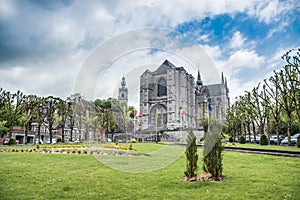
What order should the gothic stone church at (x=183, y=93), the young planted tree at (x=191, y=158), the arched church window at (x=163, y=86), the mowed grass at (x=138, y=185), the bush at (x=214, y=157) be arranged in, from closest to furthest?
the mowed grass at (x=138, y=185) → the bush at (x=214, y=157) → the young planted tree at (x=191, y=158) → the gothic stone church at (x=183, y=93) → the arched church window at (x=163, y=86)

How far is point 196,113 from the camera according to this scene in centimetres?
3067

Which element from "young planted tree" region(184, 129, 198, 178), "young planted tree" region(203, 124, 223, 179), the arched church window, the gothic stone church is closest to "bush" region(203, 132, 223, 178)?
"young planted tree" region(203, 124, 223, 179)

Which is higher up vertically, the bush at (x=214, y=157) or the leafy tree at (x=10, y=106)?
the leafy tree at (x=10, y=106)

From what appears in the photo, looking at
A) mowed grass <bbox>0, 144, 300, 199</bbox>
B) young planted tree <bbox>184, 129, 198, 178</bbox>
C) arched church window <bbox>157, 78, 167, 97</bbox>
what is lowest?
mowed grass <bbox>0, 144, 300, 199</bbox>

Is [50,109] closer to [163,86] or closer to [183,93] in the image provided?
[163,86]

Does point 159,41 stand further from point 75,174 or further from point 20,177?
point 20,177

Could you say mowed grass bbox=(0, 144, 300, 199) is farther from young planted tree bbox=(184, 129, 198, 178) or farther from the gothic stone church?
the gothic stone church

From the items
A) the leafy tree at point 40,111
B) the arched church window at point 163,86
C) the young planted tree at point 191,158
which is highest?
the arched church window at point 163,86

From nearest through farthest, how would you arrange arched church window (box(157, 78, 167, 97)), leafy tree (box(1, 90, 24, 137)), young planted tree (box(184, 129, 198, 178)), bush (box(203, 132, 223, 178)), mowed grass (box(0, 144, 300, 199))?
mowed grass (box(0, 144, 300, 199)), bush (box(203, 132, 223, 178)), young planted tree (box(184, 129, 198, 178)), arched church window (box(157, 78, 167, 97)), leafy tree (box(1, 90, 24, 137))

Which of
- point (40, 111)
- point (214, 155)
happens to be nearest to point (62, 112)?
point (40, 111)

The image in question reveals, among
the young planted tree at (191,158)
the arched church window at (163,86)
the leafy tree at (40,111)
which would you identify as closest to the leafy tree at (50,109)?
the leafy tree at (40,111)

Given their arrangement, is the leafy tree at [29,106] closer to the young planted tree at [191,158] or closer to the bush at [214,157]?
the young planted tree at [191,158]

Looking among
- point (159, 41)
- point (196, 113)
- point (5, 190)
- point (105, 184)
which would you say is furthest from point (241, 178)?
point (196, 113)

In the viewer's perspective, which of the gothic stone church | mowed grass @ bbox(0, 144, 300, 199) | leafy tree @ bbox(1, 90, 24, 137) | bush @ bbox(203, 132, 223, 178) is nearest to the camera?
mowed grass @ bbox(0, 144, 300, 199)
